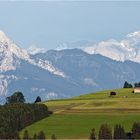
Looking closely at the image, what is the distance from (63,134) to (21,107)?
56470 mm

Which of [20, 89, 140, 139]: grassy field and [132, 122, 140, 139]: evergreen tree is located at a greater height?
[20, 89, 140, 139]: grassy field

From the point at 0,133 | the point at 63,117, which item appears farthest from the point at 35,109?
the point at 0,133

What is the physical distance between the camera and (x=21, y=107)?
195875 millimetres

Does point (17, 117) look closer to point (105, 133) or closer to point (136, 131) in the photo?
point (105, 133)

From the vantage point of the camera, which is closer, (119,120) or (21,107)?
(119,120)

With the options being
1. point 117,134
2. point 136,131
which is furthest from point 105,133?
point 136,131

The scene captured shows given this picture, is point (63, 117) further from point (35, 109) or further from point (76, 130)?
point (76, 130)

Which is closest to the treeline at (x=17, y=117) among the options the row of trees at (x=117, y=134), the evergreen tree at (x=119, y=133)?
the row of trees at (x=117, y=134)

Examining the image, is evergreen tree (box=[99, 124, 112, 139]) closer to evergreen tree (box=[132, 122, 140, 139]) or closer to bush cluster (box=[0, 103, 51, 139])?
evergreen tree (box=[132, 122, 140, 139])

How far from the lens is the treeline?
146 m

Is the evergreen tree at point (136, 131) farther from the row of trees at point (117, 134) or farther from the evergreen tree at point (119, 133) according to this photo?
the evergreen tree at point (119, 133)

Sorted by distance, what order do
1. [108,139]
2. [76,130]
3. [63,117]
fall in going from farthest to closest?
1. [63,117]
2. [76,130]
3. [108,139]

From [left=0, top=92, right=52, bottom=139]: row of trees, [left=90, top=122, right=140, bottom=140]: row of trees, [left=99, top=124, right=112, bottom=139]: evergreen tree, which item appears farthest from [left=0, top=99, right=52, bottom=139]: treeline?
[left=99, top=124, right=112, bottom=139]: evergreen tree

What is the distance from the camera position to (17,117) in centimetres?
17238
